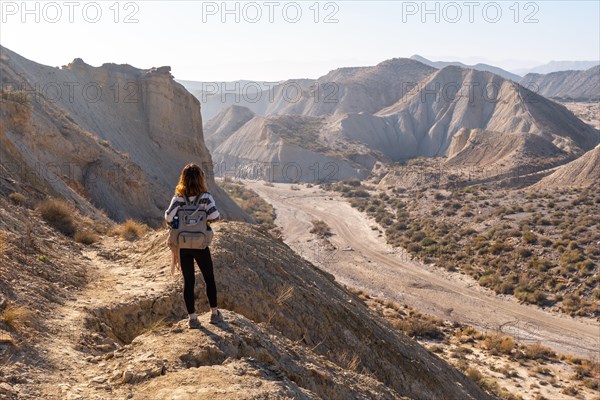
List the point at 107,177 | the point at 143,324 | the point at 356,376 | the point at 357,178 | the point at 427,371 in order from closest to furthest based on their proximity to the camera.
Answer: the point at 356,376
the point at 143,324
the point at 427,371
the point at 107,177
the point at 357,178

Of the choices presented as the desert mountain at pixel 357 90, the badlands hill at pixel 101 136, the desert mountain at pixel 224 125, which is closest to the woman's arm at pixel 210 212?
the badlands hill at pixel 101 136

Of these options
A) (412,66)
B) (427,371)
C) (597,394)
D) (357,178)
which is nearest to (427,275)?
(597,394)

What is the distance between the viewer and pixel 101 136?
30250 millimetres

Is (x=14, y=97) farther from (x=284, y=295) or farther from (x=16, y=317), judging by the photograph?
(x=16, y=317)

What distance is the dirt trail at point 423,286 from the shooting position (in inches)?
917

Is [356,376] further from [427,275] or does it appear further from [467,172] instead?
[467,172]

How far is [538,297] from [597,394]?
10237 mm

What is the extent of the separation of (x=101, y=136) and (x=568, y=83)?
183480mm

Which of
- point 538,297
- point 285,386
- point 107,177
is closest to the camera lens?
point 285,386

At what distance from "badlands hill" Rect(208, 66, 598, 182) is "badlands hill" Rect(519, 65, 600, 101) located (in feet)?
278

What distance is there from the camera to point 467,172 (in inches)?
2343

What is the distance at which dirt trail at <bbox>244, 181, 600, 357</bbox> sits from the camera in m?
23.3

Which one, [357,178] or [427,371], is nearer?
[427,371]

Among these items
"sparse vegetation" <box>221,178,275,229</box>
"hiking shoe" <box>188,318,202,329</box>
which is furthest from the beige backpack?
"sparse vegetation" <box>221,178,275,229</box>
